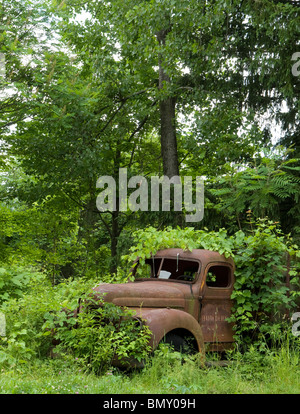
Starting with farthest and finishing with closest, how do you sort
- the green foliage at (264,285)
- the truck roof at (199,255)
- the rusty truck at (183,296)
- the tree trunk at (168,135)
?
the tree trunk at (168,135), the green foliage at (264,285), the truck roof at (199,255), the rusty truck at (183,296)

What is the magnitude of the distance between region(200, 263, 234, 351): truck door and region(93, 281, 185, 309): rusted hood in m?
0.52

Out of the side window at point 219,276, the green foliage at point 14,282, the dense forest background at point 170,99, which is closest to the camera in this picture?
the side window at point 219,276

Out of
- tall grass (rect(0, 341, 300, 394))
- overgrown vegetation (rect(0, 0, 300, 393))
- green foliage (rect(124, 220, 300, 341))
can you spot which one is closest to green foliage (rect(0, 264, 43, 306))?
overgrown vegetation (rect(0, 0, 300, 393))

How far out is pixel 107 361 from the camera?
5.77 meters

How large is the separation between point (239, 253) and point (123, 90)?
29.9 ft

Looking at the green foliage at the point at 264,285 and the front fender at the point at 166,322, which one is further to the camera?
the green foliage at the point at 264,285

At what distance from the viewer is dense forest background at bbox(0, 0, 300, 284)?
10.2 metres

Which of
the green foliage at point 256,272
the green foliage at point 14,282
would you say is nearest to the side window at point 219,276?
the green foliage at point 256,272

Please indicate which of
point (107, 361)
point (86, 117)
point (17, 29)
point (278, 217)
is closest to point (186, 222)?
point (278, 217)

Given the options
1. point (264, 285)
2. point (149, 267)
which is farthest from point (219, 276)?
point (149, 267)

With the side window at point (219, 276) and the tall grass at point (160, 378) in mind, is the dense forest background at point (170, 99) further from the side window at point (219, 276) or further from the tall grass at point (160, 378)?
the tall grass at point (160, 378)

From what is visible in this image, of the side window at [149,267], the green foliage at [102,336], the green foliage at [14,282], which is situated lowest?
the green foliage at [102,336]

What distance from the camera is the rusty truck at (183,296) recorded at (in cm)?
614

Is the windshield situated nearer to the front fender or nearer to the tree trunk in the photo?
the front fender
